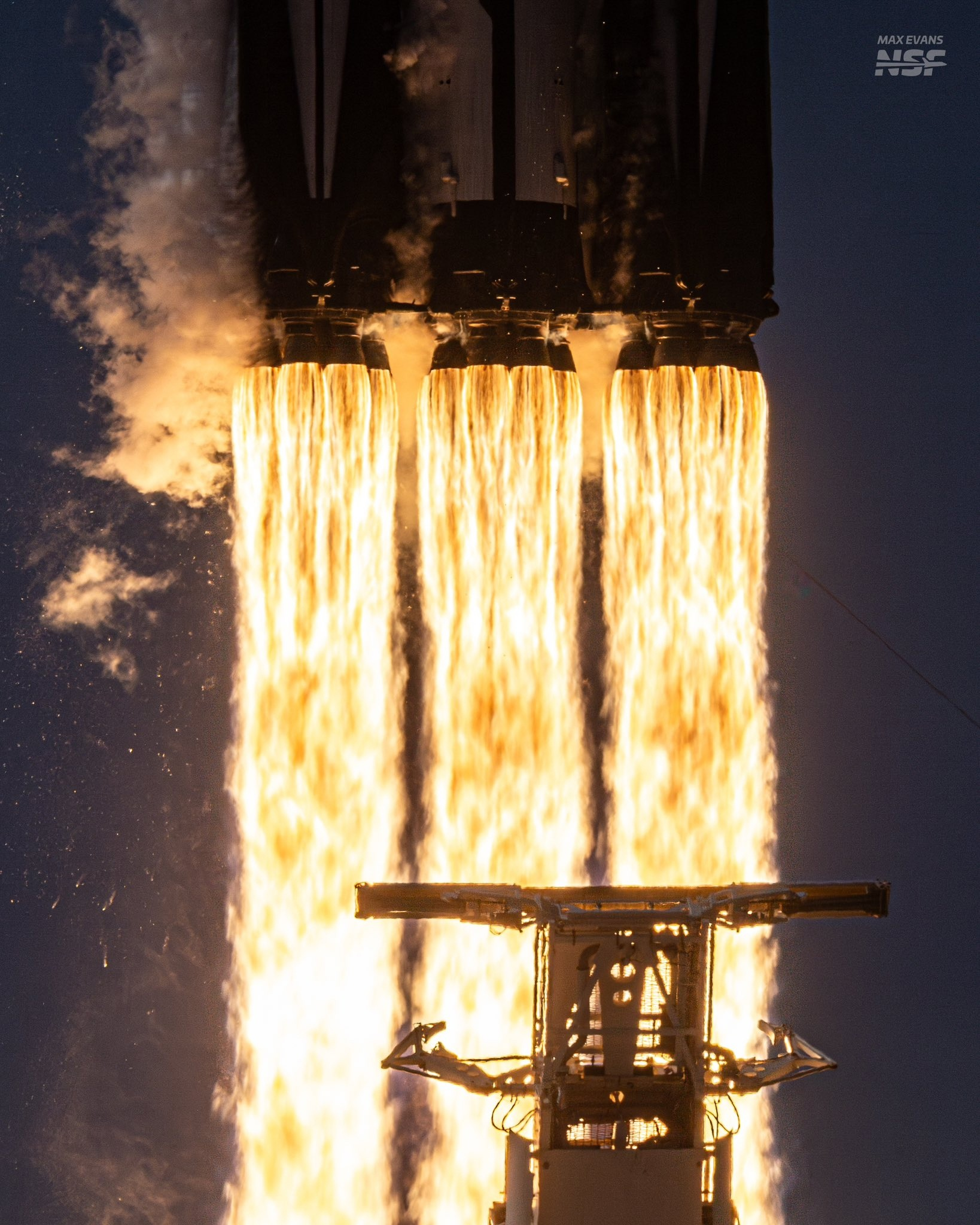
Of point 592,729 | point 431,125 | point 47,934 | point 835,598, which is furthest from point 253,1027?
point 431,125

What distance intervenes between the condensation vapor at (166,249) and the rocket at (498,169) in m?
1.38

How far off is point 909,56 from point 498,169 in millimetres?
4426

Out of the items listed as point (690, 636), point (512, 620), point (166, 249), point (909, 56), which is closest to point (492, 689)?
point (512, 620)

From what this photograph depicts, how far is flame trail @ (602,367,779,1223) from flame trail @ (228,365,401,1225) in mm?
1870

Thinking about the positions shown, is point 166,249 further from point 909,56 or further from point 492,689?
point 909,56

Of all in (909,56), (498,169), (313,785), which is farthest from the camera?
(909,56)

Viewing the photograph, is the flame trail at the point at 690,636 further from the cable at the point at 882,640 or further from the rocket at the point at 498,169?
the cable at the point at 882,640

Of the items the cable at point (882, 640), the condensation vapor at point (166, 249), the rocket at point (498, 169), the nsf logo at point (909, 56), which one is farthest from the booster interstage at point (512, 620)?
the nsf logo at point (909, 56)

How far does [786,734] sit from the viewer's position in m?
14.0

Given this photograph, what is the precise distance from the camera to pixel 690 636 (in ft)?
42.6

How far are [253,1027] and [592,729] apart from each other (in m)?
3.80

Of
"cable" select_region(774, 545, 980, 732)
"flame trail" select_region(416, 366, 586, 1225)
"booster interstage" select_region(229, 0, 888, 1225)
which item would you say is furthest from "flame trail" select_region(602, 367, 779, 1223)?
"cable" select_region(774, 545, 980, 732)

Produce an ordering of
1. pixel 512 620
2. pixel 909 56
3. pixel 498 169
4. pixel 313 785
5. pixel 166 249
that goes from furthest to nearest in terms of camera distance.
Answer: pixel 909 56 < pixel 166 249 < pixel 313 785 < pixel 512 620 < pixel 498 169

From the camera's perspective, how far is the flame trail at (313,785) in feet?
40.8
